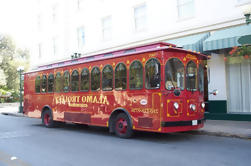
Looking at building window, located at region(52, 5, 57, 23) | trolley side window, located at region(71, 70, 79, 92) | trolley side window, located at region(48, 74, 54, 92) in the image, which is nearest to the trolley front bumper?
trolley side window, located at region(71, 70, 79, 92)

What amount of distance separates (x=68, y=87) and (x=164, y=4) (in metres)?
7.96

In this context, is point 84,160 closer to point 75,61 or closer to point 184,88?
point 184,88

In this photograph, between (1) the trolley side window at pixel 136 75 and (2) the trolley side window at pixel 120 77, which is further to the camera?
(2) the trolley side window at pixel 120 77

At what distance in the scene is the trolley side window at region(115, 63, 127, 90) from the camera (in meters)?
9.28

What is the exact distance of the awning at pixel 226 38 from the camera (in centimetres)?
1130

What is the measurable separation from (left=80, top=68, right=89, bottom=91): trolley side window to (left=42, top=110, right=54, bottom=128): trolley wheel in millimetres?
3008

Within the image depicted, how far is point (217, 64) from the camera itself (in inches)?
529

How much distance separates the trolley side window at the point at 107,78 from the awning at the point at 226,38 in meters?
5.00

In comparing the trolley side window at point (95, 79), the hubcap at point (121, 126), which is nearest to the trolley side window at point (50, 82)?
the trolley side window at point (95, 79)

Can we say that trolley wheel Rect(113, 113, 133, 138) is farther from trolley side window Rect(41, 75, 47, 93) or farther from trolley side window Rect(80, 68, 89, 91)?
trolley side window Rect(41, 75, 47, 93)

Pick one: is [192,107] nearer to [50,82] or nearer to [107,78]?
[107,78]

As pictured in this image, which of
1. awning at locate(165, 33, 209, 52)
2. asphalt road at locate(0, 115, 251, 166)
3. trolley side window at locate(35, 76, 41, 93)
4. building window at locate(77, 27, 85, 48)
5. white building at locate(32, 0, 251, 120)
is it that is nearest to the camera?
asphalt road at locate(0, 115, 251, 166)

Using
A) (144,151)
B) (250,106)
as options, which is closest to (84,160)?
(144,151)

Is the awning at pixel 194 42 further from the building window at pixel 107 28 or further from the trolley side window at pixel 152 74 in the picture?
the building window at pixel 107 28
